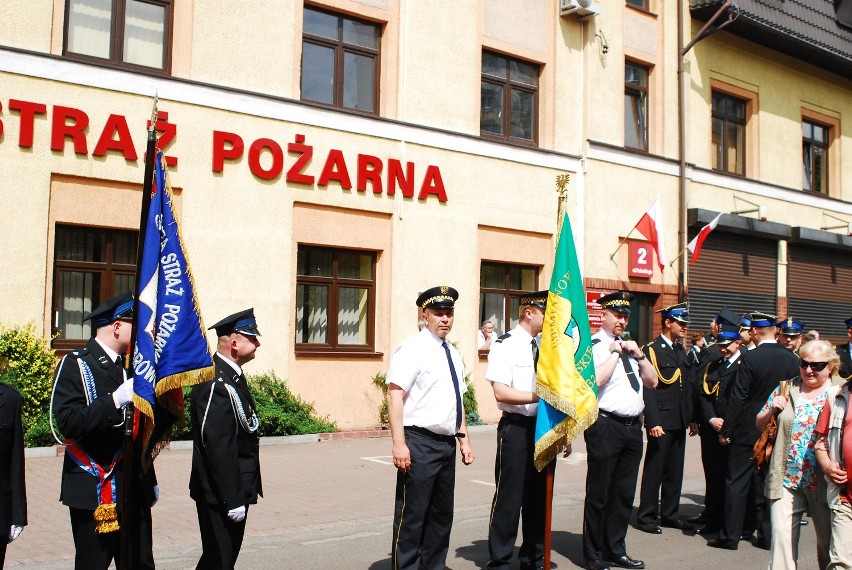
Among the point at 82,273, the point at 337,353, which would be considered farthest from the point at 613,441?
the point at 82,273

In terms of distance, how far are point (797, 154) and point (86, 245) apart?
716 inches

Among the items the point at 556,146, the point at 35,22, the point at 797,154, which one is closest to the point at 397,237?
the point at 556,146

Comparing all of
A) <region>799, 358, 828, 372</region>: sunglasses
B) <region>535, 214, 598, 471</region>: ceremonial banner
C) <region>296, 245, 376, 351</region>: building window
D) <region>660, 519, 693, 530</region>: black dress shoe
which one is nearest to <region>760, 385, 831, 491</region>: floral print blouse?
<region>799, 358, 828, 372</region>: sunglasses

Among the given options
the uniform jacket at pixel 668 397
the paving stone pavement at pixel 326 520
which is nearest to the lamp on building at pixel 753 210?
the paving stone pavement at pixel 326 520

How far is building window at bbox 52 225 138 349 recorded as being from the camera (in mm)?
13445

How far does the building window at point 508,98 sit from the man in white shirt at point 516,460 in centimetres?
1139

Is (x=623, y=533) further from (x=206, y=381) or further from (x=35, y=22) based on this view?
(x=35, y=22)

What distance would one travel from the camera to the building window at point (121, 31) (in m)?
13.6

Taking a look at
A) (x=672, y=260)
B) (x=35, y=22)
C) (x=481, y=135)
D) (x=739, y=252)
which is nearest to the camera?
(x=35, y=22)

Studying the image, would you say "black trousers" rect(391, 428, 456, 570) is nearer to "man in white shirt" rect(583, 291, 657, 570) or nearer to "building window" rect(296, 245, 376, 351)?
"man in white shirt" rect(583, 291, 657, 570)

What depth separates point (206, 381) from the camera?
5270mm

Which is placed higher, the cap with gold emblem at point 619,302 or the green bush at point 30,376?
the cap with gold emblem at point 619,302

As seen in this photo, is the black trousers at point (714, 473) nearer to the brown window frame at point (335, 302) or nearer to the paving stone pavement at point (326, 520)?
the paving stone pavement at point (326, 520)

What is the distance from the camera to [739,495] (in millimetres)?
8281
